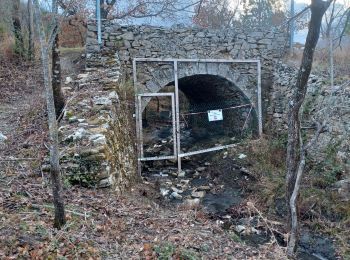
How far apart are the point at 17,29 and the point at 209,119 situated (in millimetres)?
5393

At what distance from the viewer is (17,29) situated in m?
9.44

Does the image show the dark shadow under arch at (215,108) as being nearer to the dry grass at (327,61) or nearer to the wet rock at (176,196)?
the dry grass at (327,61)

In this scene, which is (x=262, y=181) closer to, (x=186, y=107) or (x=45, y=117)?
(x=45, y=117)

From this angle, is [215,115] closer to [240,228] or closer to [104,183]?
[240,228]

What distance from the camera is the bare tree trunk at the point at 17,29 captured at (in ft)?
31.0

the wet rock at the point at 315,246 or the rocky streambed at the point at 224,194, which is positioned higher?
the rocky streambed at the point at 224,194

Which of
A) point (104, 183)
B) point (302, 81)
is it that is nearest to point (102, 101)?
point (104, 183)

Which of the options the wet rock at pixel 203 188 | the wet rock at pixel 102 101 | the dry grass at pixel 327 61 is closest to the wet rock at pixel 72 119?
the wet rock at pixel 102 101

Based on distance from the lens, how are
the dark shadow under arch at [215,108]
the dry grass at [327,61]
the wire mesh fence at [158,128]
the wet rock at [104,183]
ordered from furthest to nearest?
the wire mesh fence at [158,128] → the dark shadow under arch at [215,108] → the dry grass at [327,61] → the wet rock at [104,183]

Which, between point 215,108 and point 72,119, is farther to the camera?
point 215,108

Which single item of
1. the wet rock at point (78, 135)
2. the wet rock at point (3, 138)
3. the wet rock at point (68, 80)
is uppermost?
the wet rock at point (68, 80)

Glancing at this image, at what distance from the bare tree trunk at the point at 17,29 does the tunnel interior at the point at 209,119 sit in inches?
148

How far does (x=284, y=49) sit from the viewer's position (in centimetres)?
959

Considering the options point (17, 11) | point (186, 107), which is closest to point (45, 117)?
point (17, 11)
